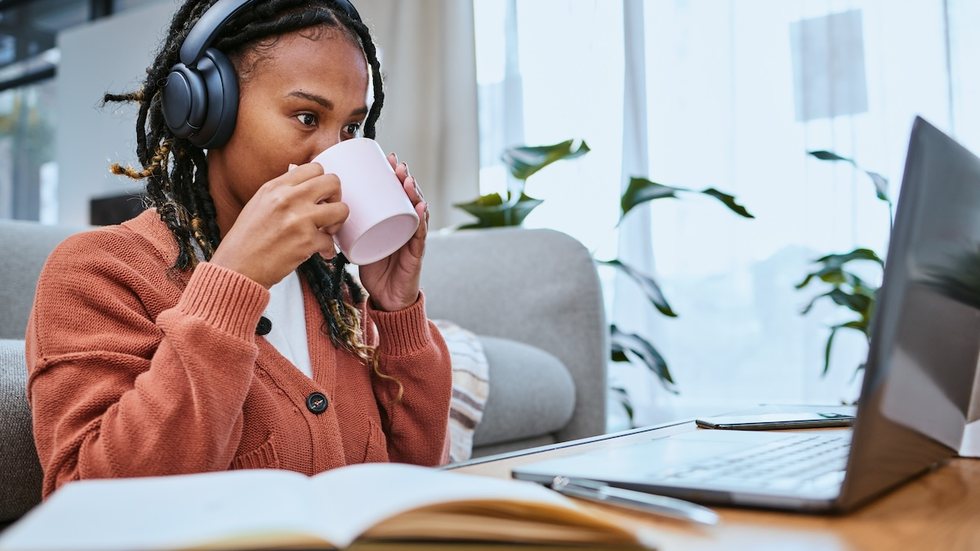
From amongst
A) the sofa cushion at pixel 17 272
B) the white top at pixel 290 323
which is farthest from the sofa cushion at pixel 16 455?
the sofa cushion at pixel 17 272

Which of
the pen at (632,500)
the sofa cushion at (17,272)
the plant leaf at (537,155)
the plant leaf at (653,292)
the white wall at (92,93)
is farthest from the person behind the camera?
the white wall at (92,93)

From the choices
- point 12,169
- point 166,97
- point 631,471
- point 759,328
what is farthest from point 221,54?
point 12,169

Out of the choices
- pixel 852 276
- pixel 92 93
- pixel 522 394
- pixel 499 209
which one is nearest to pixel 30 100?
pixel 92 93

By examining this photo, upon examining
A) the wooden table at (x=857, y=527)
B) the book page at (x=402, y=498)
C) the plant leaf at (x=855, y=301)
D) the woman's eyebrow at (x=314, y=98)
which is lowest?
the wooden table at (x=857, y=527)

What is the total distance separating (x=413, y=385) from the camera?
102cm

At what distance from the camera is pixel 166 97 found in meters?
0.94

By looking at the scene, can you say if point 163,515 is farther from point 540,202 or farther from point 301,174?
point 540,202

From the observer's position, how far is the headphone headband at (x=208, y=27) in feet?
3.01

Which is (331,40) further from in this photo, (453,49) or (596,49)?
(453,49)

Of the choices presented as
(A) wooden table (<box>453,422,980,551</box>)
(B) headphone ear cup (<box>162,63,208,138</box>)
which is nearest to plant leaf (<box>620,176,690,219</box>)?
(B) headphone ear cup (<box>162,63,208,138</box>)

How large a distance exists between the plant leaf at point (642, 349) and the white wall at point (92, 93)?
2859 mm

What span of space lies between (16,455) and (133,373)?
264 mm

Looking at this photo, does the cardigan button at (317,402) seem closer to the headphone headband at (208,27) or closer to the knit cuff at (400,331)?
the knit cuff at (400,331)

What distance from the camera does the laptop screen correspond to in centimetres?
A: 43
